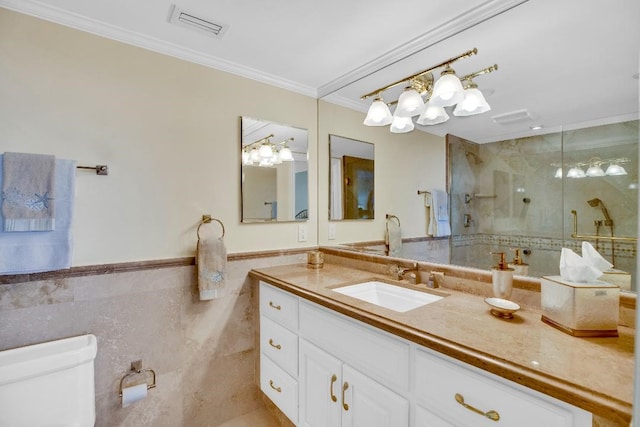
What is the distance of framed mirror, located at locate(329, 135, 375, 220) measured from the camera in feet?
6.86

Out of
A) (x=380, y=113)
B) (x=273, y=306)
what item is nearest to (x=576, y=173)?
(x=380, y=113)

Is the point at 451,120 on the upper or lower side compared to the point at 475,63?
lower

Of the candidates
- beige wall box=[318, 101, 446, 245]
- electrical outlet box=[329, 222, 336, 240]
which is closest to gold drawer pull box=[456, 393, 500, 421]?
beige wall box=[318, 101, 446, 245]

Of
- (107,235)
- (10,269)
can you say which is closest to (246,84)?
(107,235)

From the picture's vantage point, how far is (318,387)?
4.50ft

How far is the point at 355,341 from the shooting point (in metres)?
1.18

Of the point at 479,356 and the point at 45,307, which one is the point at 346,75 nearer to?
the point at 479,356

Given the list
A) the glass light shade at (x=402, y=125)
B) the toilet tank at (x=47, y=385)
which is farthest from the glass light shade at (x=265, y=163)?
the toilet tank at (x=47, y=385)

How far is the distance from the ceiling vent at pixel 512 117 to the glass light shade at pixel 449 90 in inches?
8.1

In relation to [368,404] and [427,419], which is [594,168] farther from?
[368,404]

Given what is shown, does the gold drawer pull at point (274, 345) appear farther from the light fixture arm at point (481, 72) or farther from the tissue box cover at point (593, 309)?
the light fixture arm at point (481, 72)

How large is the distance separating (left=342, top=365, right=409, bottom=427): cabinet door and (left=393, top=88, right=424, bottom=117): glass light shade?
137 cm

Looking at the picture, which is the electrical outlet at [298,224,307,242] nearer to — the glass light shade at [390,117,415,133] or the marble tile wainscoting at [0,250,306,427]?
the marble tile wainscoting at [0,250,306,427]

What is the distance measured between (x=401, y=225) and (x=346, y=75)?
3.59 ft
